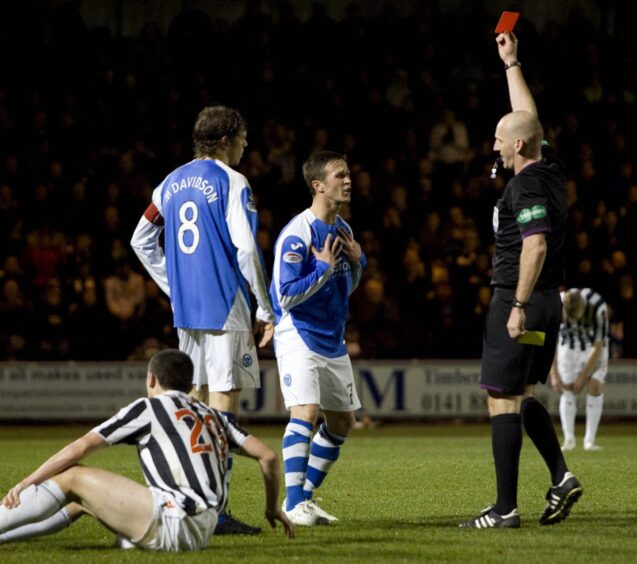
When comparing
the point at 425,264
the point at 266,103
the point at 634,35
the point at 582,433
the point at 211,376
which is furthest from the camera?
the point at 634,35

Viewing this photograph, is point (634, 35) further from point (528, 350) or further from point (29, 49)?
point (528, 350)

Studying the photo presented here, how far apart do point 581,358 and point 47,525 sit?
9520 mm

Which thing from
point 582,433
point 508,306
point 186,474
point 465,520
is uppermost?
point 508,306

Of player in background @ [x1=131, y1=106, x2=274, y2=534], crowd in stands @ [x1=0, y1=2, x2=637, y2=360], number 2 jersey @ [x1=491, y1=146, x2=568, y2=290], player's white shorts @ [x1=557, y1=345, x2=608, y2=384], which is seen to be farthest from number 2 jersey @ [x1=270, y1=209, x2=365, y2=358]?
crowd in stands @ [x1=0, y1=2, x2=637, y2=360]

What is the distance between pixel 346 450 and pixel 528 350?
23.3 ft

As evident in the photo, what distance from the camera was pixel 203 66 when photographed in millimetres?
21297

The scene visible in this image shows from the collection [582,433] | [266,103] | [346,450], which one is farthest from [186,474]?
[266,103]

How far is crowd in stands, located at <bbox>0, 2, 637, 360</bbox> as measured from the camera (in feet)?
59.3

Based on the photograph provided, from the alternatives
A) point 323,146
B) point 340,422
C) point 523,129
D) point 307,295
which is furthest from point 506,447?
point 323,146

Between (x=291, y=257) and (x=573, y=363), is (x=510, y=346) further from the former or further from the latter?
(x=573, y=363)

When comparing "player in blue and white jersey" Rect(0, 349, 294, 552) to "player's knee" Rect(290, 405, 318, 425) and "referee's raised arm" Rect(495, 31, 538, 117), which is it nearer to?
"player's knee" Rect(290, 405, 318, 425)

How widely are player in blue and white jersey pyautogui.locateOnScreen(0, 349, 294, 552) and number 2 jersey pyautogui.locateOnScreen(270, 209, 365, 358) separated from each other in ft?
5.05

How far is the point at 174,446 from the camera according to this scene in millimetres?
5629

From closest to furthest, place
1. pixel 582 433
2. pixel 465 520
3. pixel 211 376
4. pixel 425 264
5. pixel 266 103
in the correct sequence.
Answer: pixel 211 376 → pixel 465 520 → pixel 582 433 → pixel 425 264 → pixel 266 103
